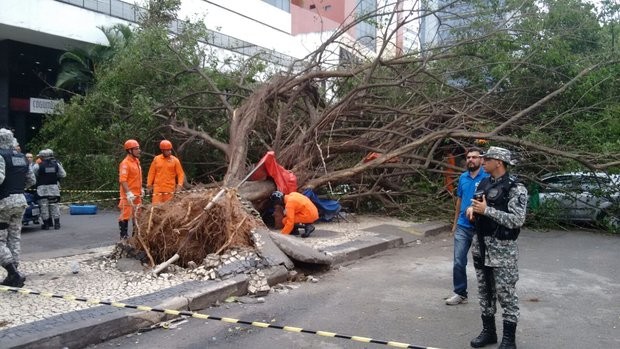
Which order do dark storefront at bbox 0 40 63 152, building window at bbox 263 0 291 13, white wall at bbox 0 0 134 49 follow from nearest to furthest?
white wall at bbox 0 0 134 49, dark storefront at bbox 0 40 63 152, building window at bbox 263 0 291 13

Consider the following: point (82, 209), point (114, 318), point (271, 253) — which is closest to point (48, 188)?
point (82, 209)

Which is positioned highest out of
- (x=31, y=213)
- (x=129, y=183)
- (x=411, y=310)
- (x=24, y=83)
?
(x=24, y=83)

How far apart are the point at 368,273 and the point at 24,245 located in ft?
17.6

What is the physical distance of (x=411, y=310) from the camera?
17.3 ft

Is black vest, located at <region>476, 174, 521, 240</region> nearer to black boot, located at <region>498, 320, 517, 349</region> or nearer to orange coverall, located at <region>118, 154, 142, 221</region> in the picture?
black boot, located at <region>498, 320, 517, 349</region>

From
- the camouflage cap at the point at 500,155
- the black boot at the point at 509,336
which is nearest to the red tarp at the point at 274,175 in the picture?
the camouflage cap at the point at 500,155

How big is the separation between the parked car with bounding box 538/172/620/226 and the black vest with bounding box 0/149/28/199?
31.0 ft

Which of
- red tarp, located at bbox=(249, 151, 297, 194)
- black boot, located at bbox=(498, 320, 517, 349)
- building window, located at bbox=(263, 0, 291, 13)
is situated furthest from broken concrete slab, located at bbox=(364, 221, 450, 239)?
building window, located at bbox=(263, 0, 291, 13)

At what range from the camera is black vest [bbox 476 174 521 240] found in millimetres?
3936

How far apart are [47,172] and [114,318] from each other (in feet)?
21.3

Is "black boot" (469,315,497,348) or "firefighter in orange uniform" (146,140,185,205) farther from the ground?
"firefighter in orange uniform" (146,140,185,205)

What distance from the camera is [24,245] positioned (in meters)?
8.10

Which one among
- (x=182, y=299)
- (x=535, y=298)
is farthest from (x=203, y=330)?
(x=535, y=298)

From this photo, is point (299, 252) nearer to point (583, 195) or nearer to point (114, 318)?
point (114, 318)
